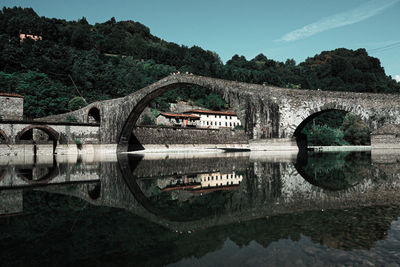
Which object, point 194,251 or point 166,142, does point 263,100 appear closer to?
point 166,142

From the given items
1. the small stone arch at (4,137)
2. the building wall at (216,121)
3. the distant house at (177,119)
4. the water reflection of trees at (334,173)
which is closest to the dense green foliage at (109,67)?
the building wall at (216,121)

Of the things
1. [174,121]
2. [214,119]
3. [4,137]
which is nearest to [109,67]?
[174,121]

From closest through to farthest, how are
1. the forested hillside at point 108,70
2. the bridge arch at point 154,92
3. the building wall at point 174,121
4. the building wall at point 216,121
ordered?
1. the bridge arch at point 154,92
2. the forested hillside at point 108,70
3. the building wall at point 174,121
4. the building wall at point 216,121

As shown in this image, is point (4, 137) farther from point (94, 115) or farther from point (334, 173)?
point (334, 173)

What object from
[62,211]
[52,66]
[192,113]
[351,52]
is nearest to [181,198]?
[62,211]

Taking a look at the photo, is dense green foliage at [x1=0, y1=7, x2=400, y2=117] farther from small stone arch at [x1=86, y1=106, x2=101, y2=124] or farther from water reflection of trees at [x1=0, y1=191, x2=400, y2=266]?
water reflection of trees at [x1=0, y1=191, x2=400, y2=266]

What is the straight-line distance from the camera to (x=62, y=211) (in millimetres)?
4609

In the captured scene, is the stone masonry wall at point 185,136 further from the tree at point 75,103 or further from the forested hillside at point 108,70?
the tree at point 75,103

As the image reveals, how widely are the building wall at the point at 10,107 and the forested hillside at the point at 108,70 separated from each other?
12003 millimetres

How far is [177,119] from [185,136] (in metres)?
20.3

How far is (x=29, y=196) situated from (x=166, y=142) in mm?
32662

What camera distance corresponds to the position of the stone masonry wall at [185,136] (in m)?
37.5

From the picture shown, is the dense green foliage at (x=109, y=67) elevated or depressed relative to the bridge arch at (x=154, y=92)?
elevated

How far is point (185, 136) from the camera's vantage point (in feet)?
132
